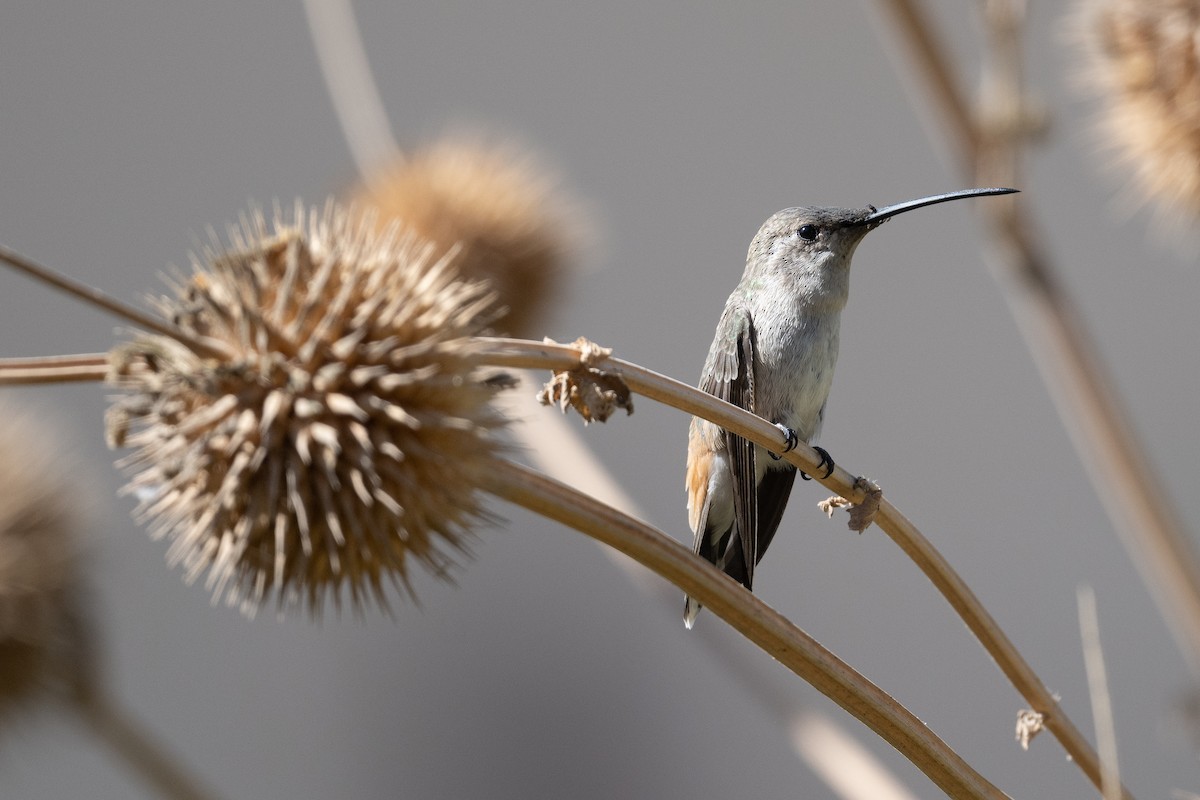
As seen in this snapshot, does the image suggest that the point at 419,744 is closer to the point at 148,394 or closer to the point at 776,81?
the point at 776,81

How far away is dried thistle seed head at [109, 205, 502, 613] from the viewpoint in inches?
57.9

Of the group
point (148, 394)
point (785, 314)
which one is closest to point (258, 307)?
point (148, 394)

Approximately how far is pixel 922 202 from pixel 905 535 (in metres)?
1.11

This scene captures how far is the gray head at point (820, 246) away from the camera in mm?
2666

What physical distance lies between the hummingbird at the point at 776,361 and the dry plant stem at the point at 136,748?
111 cm

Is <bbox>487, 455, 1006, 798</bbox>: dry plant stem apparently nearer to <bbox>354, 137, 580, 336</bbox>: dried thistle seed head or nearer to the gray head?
the gray head

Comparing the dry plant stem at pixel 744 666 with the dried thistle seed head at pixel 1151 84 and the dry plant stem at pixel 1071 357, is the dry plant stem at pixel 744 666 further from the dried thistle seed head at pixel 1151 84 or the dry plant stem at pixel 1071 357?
the dried thistle seed head at pixel 1151 84

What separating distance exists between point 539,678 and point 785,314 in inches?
139

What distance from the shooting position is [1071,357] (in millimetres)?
2809

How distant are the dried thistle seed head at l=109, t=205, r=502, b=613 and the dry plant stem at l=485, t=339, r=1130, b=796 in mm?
92

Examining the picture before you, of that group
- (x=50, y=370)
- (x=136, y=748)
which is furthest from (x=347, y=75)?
(x=50, y=370)

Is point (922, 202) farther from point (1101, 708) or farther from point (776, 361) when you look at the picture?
point (1101, 708)

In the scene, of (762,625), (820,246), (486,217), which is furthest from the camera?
(486,217)

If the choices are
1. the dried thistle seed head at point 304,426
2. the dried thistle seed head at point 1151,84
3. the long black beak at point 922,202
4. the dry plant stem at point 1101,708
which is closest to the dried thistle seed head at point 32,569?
the dried thistle seed head at point 304,426
